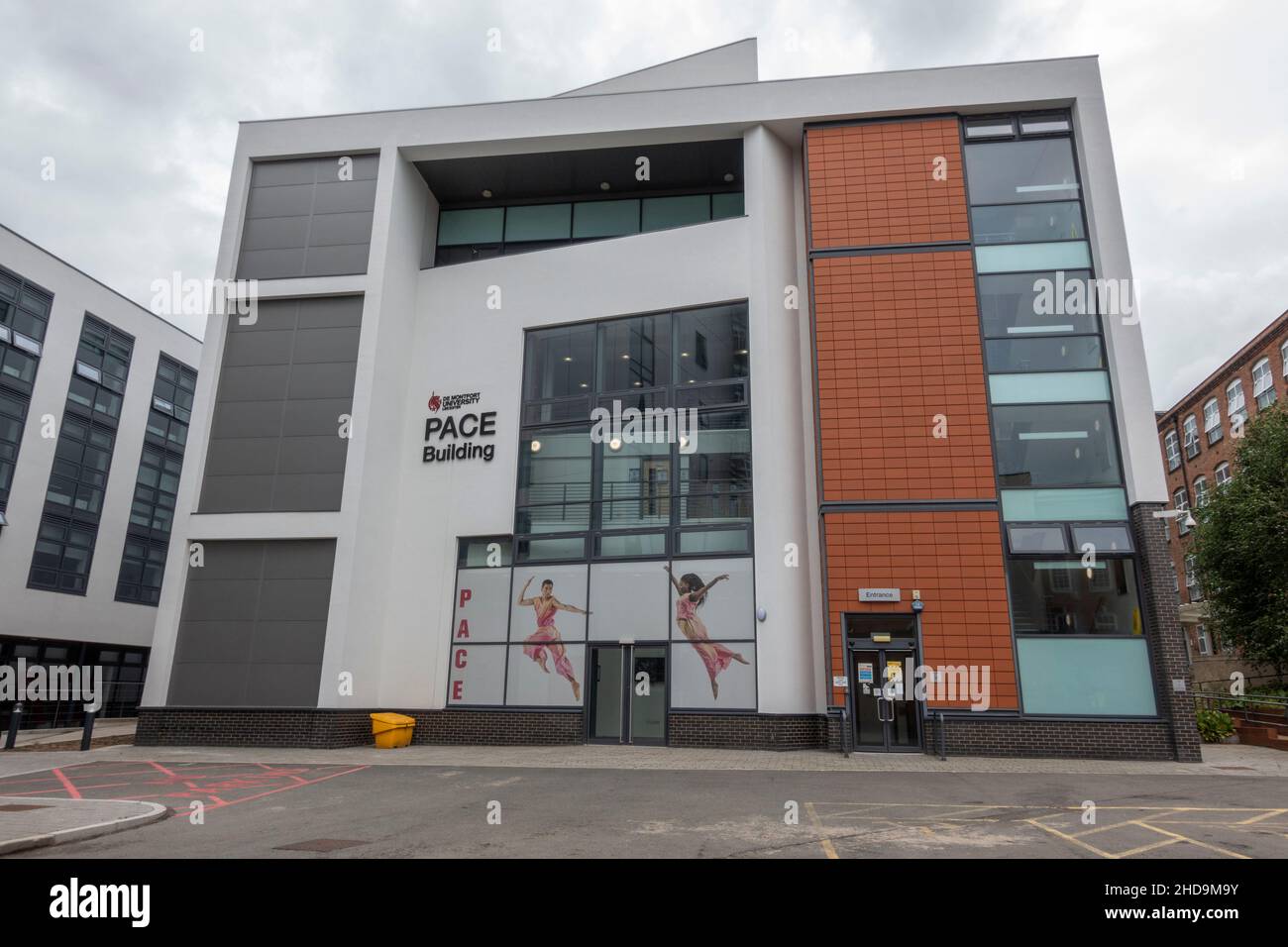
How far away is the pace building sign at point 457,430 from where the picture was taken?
22.1m

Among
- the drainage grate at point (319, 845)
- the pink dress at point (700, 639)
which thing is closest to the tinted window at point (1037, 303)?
the pink dress at point (700, 639)

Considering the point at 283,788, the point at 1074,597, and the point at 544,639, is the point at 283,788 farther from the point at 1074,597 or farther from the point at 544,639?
the point at 1074,597

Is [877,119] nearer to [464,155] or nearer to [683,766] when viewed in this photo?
[464,155]

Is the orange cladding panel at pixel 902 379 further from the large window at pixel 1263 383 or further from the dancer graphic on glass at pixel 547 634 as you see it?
the large window at pixel 1263 383

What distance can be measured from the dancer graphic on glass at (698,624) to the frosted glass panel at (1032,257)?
10180 millimetres

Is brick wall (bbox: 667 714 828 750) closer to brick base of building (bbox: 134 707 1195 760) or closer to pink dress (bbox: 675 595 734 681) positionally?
brick base of building (bbox: 134 707 1195 760)

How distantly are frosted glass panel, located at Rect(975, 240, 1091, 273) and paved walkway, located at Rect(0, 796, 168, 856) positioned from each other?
65.3 feet

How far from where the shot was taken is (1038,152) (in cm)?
2053

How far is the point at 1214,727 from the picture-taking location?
2011 cm

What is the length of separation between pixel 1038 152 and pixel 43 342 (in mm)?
35408

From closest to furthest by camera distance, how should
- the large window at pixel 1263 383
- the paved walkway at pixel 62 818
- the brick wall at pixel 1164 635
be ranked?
the paved walkway at pixel 62 818 < the brick wall at pixel 1164 635 < the large window at pixel 1263 383

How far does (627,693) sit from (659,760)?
10.8ft

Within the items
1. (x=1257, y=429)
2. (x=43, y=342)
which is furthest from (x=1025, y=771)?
(x=43, y=342)

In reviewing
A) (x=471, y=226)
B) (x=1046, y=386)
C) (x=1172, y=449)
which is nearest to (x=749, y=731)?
(x=1046, y=386)
